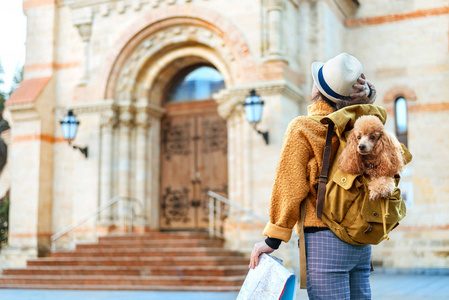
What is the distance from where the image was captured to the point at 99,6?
42.3ft

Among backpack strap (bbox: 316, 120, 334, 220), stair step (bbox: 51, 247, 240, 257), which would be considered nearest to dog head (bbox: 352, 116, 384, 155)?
backpack strap (bbox: 316, 120, 334, 220)

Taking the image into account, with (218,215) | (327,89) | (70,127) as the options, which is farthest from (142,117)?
(327,89)

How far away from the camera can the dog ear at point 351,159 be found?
2.45 meters

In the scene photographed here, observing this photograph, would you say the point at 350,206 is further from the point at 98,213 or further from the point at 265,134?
the point at 98,213

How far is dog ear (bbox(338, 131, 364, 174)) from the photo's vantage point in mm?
2445

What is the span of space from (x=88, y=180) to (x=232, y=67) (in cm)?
402

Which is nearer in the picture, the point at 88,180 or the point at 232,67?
the point at 232,67

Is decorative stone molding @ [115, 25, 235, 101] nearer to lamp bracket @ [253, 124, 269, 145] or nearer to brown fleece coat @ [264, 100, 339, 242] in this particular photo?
lamp bracket @ [253, 124, 269, 145]

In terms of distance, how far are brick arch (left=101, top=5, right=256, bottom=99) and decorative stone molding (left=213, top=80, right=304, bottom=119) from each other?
407 millimetres

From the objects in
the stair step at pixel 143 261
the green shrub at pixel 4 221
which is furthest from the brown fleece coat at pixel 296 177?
the green shrub at pixel 4 221

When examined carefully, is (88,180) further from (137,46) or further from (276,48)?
(276,48)

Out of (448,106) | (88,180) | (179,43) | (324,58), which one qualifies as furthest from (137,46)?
(448,106)

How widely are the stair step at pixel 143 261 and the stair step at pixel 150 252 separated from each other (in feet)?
0.57

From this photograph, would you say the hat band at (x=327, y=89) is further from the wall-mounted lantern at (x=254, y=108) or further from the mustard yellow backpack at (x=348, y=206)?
the wall-mounted lantern at (x=254, y=108)
